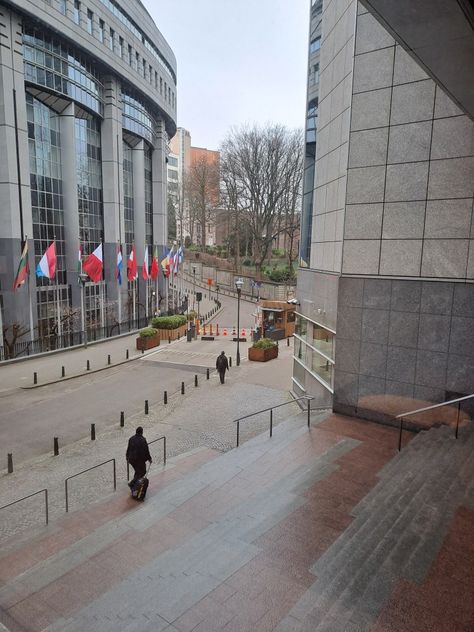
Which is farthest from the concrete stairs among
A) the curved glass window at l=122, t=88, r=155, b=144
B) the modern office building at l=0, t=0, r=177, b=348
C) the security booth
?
the curved glass window at l=122, t=88, r=155, b=144

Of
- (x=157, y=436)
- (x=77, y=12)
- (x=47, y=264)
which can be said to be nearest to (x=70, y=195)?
(x=47, y=264)

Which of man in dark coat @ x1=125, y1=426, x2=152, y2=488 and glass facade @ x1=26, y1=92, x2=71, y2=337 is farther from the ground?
glass facade @ x1=26, y1=92, x2=71, y2=337

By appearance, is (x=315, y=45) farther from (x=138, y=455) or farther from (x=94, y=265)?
(x=94, y=265)

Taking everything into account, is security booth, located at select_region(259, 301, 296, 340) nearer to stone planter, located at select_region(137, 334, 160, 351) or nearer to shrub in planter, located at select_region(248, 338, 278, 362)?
shrub in planter, located at select_region(248, 338, 278, 362)

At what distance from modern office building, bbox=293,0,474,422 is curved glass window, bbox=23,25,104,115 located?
2642 cm

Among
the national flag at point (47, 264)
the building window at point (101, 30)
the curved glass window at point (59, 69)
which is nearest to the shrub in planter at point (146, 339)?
the national flag at point (47, 264)

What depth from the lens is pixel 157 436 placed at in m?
13.5

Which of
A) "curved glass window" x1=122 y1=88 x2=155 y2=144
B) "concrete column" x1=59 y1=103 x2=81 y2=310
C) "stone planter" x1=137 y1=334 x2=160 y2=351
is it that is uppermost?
"curved glass window" x1=122 y1=88 x2=155 y2=144

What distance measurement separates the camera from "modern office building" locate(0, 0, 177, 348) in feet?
94.4

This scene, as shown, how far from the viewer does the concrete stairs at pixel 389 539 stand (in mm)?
5090

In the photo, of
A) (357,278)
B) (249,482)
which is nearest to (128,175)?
(357,278)

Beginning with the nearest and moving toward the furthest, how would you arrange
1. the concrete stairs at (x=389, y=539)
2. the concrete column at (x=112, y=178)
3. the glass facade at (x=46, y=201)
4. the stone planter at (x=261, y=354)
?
1. the concrete stairs at (x=389, y=539)
2. the stone planter at (x=261, y=354)
3. the glass facade at (x=46, y=201)
4. the concrete column at (x=112, y=178)

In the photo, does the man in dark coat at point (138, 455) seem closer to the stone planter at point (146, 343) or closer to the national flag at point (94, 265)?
the national flag at point (94, 265)

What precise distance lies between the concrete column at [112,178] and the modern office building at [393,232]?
30327mm
